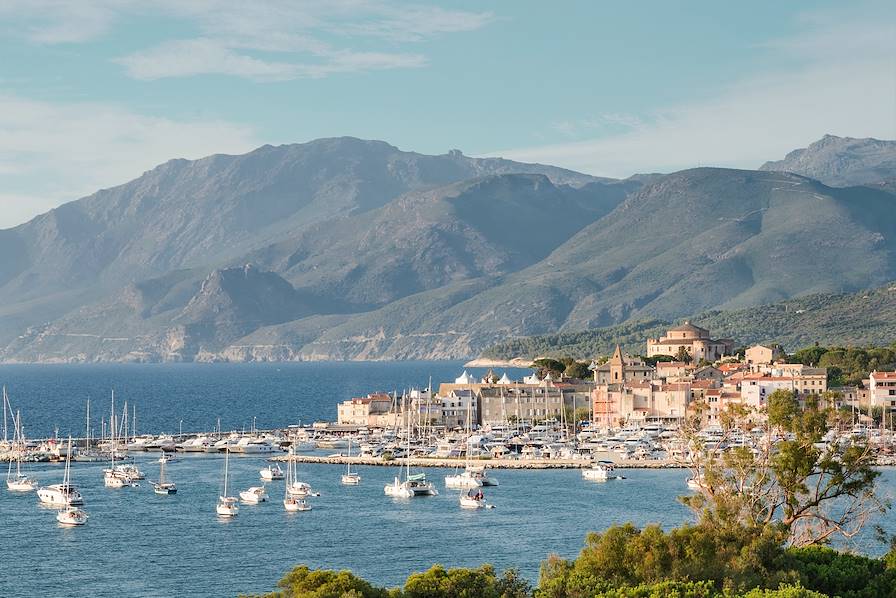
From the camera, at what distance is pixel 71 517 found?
263 feet

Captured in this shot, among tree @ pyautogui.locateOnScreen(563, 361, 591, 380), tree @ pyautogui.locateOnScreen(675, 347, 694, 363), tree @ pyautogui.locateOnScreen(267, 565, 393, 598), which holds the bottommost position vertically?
tree @ pyautogui.locateOnScreen(267, 565, 393, 598)

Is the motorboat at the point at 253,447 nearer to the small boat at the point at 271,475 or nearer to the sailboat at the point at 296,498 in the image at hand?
the small boat at the point at 271,475

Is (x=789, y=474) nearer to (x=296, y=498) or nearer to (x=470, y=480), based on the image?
(x=296, y=498)

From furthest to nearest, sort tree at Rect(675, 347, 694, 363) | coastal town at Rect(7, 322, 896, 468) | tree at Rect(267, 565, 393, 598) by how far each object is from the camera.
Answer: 1. tree at Rect(675, 347, 694, 363)
2. coastal town at Rect(7, 322, 896, 468)
3. tree at Rect(267, 565, 393, 598)

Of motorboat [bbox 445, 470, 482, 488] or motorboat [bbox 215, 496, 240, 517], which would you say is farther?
motorboat [bbox 445, 470, 482, 488]

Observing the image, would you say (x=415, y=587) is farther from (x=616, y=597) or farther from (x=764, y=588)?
(x=764, y=588)

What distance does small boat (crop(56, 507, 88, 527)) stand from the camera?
79.9 m

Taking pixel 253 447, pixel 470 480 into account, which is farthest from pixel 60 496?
pixel 253 447

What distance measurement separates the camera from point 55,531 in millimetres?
77938

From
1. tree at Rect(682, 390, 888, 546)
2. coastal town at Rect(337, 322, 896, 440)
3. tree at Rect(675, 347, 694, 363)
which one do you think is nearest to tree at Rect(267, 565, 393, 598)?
tree at Rect(682, 390, 888, 546)

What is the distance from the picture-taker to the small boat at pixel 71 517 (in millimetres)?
79875

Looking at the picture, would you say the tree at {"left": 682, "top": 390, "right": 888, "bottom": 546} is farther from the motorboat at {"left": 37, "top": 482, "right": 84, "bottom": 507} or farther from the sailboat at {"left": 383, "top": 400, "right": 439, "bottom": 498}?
the motorboat at {"left": 37, "top": 482, "right": 84, "bottom": 507}

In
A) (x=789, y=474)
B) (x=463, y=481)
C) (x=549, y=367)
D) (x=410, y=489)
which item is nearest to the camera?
(x=789, y=474)

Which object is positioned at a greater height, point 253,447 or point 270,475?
point 253,447
